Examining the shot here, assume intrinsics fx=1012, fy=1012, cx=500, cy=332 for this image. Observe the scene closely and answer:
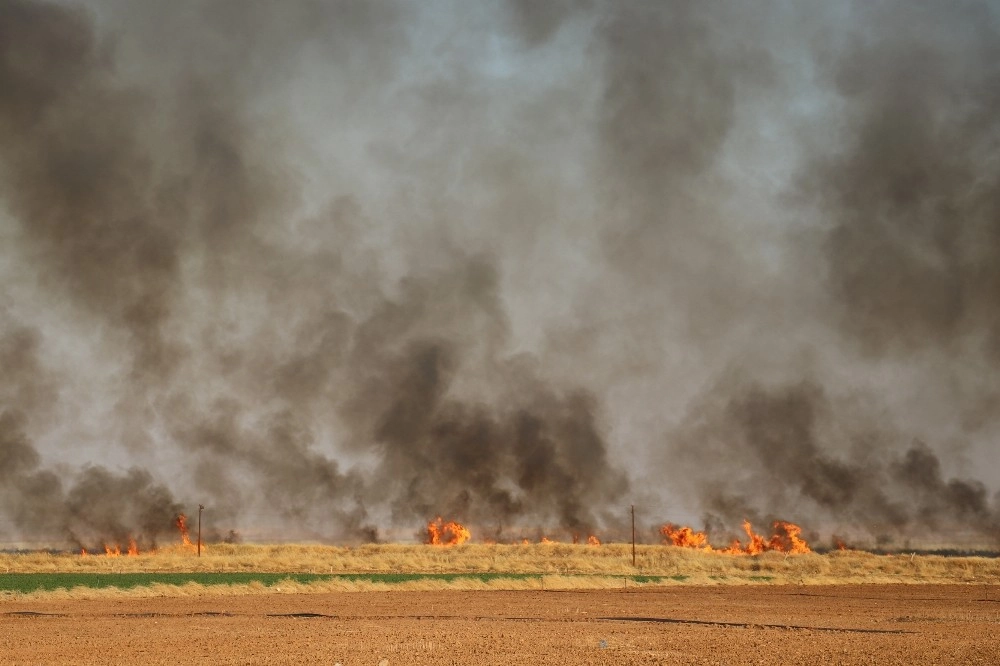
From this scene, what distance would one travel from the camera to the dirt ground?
1079 inches

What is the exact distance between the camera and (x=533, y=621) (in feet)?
128

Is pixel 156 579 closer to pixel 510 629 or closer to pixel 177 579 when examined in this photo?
pixel 177 579

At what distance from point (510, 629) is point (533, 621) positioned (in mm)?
3470

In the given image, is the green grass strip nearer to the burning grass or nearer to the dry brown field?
the burning grass

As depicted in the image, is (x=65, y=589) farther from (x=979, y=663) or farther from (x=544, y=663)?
(x=979, y=663)

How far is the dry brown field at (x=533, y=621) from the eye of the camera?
2778 cm

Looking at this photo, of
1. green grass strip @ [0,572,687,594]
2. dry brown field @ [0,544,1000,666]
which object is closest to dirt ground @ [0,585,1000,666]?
dry brown field @ [0,544,1000,666]

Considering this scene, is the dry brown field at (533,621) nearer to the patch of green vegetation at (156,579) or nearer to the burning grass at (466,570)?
the burning grass at (466,570)

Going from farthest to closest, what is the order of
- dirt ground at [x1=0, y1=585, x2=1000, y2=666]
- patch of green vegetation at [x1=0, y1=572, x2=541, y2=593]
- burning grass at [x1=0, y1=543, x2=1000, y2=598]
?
burning grass at [x1=0, y1=543, x2=1000, y2=598], patch of green vegetation at [x1=0, y1=572, x2=541, y2=593], dirt ground at [x1=0, y1=585, x2=1000, y2=666]

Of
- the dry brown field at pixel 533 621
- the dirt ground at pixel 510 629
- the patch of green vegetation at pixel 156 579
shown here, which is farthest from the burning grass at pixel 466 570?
the dirt ground at pixel 510 629

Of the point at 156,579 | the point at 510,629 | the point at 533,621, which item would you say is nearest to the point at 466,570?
the point at 156,579

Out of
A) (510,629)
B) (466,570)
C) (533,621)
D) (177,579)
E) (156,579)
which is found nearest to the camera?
(510,629)

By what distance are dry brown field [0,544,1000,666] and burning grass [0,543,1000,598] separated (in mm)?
711

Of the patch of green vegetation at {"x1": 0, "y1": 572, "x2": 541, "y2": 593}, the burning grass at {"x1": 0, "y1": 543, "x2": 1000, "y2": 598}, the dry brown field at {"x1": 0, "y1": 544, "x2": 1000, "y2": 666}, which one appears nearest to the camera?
the dry brown field at {"x1": 0, "y1": 544, "x2": 1000, "y2": 666}
